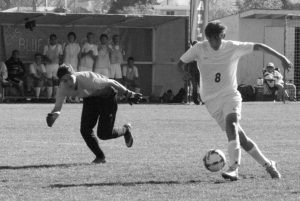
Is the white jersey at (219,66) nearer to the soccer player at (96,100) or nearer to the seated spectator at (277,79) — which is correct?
the soccer player at (96,100)

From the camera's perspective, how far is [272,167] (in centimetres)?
968

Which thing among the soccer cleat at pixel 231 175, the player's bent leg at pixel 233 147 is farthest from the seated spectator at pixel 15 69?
the soccer cleat at pixel 231 175

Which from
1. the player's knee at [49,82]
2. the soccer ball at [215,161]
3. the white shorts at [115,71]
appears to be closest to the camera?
the soccer ball at [215,161]

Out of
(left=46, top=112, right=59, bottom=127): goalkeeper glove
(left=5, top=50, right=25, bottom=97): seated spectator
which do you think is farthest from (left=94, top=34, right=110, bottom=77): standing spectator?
(left=46, top=112, right=59, bottom=127): goalkeeper glove

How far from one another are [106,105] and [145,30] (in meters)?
19.5

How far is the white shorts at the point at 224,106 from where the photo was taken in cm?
975

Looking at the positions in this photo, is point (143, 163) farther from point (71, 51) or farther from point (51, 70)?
point (51, 70)

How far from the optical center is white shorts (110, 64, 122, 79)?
94.2 feet

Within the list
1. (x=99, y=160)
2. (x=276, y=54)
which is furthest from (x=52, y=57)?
(x=276, y=54)

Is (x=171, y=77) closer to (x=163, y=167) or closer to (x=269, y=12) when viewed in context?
(x=269, y=12)

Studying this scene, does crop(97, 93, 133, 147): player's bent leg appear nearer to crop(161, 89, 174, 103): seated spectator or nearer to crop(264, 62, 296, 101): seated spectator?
crop(161, 89, 174, 103): seated spectator

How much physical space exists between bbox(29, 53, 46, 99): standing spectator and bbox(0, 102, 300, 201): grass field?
7527 millimetres

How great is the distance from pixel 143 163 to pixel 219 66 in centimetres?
217

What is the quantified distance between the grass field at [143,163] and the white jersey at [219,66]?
995 millimetres
